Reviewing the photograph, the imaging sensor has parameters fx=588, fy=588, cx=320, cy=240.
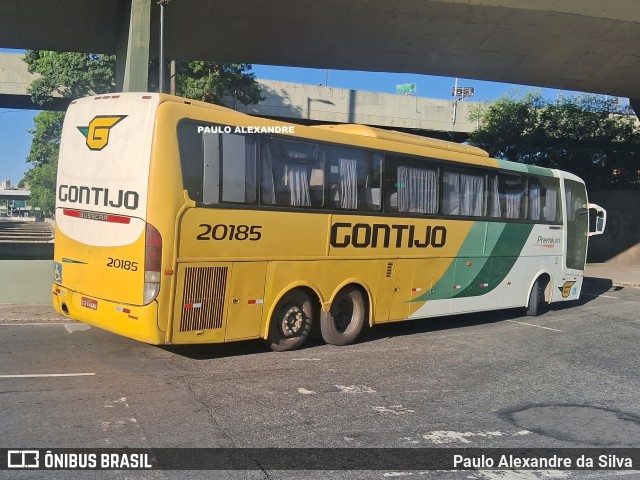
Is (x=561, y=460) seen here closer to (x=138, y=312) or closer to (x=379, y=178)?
(x=138, y=312)

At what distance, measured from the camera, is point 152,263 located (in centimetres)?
698

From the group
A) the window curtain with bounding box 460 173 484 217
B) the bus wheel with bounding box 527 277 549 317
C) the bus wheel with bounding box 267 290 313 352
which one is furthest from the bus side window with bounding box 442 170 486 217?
the bus wheel with bounding box 267 290 313 352

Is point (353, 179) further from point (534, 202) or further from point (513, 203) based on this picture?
point (534, 202)

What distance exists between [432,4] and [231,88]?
1303 centimetres

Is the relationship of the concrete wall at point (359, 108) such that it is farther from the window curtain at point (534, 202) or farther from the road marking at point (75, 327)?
the road marking at point (75, 327)

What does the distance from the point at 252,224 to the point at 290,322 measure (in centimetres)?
174

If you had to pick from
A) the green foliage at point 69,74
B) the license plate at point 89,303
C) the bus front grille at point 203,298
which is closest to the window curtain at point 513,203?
the bus front grille at point 203,298

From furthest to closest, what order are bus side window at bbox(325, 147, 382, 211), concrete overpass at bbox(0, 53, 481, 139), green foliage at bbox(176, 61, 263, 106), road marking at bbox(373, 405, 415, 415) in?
1. concrete overpass at bbox(0, 53, 481, 139)
2. green foliage at bbox(176, 61, 263, 106)
3. bus side window at bbox(325, 147, 382, 211)
4. road marking at bbox(373, 405, 415, 415)

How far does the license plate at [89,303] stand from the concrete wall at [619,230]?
2534 cm

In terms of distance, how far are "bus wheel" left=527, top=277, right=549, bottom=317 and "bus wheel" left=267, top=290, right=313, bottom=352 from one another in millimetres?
6618

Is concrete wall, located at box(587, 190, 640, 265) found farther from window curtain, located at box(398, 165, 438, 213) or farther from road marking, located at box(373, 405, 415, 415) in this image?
road marking, located at box(373, 405, 415, 415)

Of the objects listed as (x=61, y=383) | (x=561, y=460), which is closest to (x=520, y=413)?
(x=561, y=460)

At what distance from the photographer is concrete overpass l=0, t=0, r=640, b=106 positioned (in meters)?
14.8

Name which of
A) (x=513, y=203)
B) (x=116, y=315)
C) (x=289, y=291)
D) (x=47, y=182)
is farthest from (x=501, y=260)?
(x=47, y=182)
